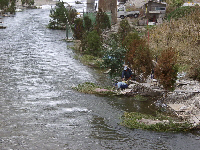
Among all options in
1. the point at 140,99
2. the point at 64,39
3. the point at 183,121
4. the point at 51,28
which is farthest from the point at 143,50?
the point at 51,28

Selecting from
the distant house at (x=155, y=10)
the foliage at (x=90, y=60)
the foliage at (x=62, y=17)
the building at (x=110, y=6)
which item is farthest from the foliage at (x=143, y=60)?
the foliage at (x=62, y=17)

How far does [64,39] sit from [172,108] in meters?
24.6

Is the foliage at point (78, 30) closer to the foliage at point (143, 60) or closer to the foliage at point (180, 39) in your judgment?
the foliage at point (180, 39)

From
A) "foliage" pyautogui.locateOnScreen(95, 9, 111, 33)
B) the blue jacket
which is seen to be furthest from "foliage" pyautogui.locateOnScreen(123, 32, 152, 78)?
"foliage" pyautogui.locateOnScreen(95, 9, 111, 33)

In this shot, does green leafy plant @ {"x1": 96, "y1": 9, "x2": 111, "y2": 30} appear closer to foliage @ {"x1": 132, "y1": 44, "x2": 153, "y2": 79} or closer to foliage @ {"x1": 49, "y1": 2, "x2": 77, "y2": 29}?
foliage @ {"x1": 49, "y1": 2, "x2": 77, "y2": 29}

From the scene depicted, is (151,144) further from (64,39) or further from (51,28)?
(51,28)

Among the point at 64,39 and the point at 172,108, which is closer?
the point at 172,108

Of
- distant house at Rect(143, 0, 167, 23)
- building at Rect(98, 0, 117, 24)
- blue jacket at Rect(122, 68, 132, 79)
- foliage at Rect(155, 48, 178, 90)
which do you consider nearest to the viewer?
foliage at Rect(155, 48, 178, 90)

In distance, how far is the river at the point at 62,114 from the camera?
39.9ft

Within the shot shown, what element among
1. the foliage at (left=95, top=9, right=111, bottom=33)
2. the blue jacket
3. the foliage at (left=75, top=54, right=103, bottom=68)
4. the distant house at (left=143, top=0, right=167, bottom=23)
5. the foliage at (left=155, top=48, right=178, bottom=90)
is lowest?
the foliage at (left=75, top=54, right=103, bottom=68)

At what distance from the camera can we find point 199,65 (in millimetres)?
18328

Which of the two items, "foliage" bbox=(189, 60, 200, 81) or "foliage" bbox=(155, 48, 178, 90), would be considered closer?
"foliage" bbox=(155, 48, 178, 90)

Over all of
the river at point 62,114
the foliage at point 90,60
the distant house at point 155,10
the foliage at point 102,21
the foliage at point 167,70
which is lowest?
the river at point 62,114

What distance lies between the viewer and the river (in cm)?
1215
